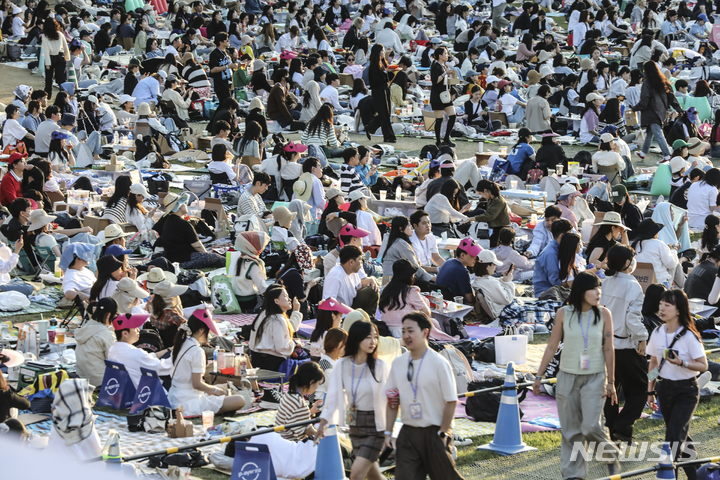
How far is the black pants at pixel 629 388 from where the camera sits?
22.8 ft

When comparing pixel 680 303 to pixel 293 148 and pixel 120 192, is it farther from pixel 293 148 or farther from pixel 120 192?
pixel 293 148

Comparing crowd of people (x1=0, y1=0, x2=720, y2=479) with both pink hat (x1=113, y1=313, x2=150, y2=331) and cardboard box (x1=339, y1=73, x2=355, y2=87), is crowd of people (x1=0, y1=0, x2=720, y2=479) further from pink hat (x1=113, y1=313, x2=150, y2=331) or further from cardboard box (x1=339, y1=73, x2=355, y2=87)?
cardboard box (x1=339, y1=73, x2=355, y2=87)

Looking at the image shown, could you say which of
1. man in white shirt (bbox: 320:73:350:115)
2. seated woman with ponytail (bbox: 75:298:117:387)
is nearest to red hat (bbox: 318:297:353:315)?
seated woman with ponytail (bbox: 75:298:117:387)

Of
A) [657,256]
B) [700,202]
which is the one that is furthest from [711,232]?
[700,202]

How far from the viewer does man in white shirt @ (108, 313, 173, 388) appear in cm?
782

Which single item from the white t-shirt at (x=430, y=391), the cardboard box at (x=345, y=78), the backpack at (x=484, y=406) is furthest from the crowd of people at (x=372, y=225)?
the backpack at (x=484, y=406)

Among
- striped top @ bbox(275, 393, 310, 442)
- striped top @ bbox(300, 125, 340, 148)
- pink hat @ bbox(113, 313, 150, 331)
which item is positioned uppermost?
striped top @ bbox(300, 125, 340, 148)

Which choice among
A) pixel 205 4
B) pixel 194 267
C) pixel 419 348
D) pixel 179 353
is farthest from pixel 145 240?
pixel 205 4

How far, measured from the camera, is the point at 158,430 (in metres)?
7.27

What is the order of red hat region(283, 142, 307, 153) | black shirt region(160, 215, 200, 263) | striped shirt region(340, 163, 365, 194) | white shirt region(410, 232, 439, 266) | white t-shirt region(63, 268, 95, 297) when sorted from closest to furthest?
white t-shirt region(63, 268, 95, 297), white shirt region(410, 232, 439, 266), black shirt region(160, 215, 200, 263), striped shirt region(340, 163, 365, 194), red hat region(283, 142, 307, 153)

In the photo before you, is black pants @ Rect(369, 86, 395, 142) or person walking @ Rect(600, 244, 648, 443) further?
black pants @ Rect(369, 86, 395, 142)

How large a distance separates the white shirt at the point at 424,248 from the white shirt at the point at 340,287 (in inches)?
76.9

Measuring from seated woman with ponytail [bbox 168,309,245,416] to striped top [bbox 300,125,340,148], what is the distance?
982 centimetres

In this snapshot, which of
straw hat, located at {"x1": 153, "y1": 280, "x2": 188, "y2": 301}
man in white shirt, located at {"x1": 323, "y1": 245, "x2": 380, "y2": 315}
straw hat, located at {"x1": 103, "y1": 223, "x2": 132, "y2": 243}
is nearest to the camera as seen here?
straw hat, located at {"x1": 153, "y1": 280, "x2": 188, "y2": 301}
